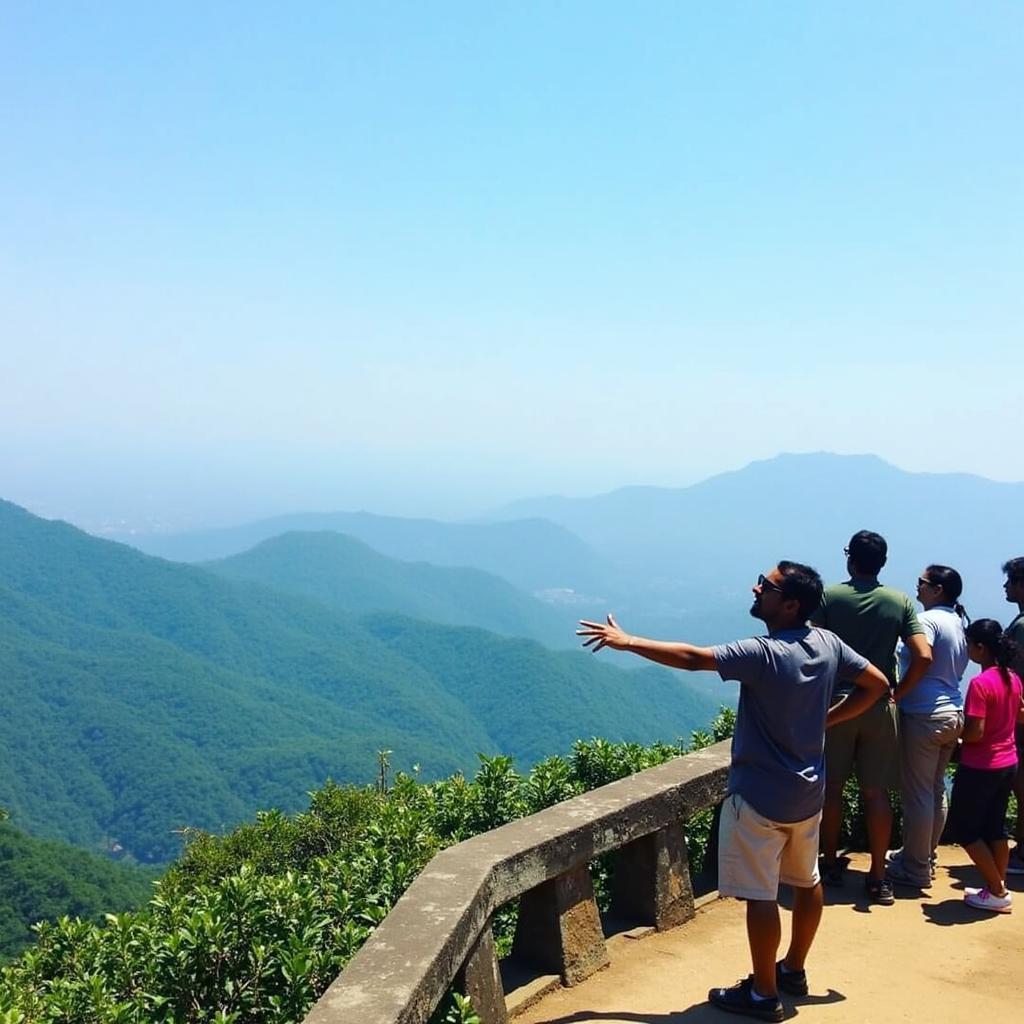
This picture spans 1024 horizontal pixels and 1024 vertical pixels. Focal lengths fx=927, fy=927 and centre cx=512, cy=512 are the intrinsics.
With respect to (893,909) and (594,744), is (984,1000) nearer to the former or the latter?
(893,909)

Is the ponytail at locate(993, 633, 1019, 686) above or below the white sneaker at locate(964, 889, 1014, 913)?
above

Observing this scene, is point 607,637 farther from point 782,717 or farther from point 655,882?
point 655,882

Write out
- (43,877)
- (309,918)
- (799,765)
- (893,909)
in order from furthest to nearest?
(43,877) → (893,909) → (309,918) → (799,765)

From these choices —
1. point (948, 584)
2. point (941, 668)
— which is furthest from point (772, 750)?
point (948, 584)

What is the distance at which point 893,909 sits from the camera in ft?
18.1

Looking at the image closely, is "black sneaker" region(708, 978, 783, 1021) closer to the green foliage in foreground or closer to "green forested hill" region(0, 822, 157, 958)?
the green foliage in foreground

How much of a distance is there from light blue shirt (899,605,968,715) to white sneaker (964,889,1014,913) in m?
1.10

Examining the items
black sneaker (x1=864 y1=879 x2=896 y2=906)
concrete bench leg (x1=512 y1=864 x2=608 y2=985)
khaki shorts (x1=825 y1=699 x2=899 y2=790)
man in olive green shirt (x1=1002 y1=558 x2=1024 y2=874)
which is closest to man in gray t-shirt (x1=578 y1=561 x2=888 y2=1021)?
concrete bench leg (x1=512 y1=864 x2=608 y2=985)

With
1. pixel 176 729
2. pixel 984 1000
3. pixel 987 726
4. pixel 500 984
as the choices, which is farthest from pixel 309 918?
pixel 176 729

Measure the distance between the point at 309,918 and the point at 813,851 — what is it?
225 centimetres

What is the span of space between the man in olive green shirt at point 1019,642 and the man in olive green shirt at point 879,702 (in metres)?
1.19

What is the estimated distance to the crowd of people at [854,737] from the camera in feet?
12.6

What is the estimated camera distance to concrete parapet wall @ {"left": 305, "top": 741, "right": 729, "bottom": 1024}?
307cm

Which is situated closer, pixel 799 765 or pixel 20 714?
pixel 799 765
